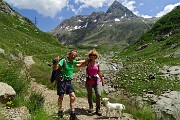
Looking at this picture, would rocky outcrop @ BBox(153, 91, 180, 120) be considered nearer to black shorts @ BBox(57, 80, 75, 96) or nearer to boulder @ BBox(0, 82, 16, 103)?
black shorts @ BBox(57, 80, 75, 96)

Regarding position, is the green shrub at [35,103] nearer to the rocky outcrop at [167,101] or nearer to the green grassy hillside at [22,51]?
the green grassy hillside at [22,51]

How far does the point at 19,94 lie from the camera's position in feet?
43.4

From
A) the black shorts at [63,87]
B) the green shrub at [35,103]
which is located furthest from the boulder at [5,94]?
the black shorts at [63,87]

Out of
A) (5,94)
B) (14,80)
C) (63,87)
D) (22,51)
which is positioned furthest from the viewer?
(22,51)

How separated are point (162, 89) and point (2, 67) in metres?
14.1

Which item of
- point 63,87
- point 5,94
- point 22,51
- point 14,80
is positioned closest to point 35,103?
point 5,94

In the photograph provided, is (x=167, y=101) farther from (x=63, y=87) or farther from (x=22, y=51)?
(x=63, y=87)

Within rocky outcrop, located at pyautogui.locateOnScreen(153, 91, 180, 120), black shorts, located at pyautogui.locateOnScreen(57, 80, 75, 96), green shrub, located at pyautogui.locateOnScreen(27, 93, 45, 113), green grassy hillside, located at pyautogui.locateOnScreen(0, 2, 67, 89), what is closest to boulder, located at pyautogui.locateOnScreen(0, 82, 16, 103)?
green shrub, located at pyautogui.locateOnScreen(27, 93, 45, 113)

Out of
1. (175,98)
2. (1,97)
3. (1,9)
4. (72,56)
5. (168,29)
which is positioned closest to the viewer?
(1,97)

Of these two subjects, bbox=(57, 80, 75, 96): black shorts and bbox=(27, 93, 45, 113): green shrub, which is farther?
bbox=(57, 80, 75, 96): black shorts

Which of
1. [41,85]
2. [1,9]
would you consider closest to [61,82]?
[41,85]

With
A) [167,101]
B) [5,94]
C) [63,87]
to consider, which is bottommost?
[167,101]

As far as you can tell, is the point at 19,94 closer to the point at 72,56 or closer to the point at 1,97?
the point at 1,97

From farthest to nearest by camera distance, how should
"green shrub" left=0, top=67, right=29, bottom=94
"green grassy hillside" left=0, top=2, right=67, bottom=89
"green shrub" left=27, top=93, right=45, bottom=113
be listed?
"green grassy hillside" left=0, top=2, right=67, bottom=89, "green shrub" left=0, top=67, right=29, bottom=94, "green shrub" left=27, top=93, right=45, bottom=113
